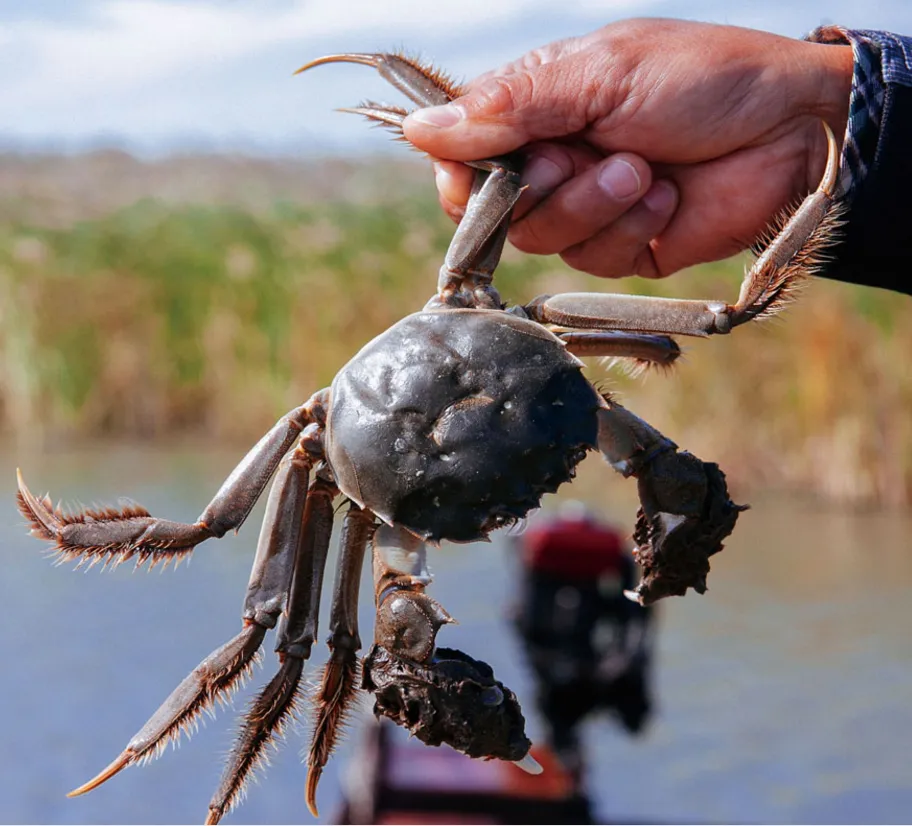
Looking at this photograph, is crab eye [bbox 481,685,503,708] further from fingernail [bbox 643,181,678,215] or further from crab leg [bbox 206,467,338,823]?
fingernail [bbox 643,181,678,215]

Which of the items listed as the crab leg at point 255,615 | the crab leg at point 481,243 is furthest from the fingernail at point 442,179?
the crab leg at point 255,615

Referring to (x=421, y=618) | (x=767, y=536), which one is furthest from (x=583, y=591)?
(x=421, y=618)

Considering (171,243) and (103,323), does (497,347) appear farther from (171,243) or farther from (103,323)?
(171,243)

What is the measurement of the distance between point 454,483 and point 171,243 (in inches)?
636

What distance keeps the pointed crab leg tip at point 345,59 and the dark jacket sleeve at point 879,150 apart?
1021 millimetres

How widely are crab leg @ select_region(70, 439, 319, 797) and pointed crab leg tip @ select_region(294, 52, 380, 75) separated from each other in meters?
0.85

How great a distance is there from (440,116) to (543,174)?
497 millimetres

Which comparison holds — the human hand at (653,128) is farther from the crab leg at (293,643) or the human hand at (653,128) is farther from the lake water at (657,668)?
the lake water at (657,668)

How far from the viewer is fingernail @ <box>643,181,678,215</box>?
344 cm

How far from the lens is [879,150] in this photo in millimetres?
2879

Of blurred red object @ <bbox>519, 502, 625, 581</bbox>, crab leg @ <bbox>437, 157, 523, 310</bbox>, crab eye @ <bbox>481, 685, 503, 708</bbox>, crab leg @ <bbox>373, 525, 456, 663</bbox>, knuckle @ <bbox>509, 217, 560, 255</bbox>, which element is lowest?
blurred red object @ <bbox>519, 502, 625, 581</bbox>

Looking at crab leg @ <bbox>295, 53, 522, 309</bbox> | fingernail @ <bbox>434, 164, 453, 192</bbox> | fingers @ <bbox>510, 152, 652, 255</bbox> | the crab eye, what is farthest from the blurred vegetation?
the crab eye

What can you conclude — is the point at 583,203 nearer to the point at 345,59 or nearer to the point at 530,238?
the point at 530,238

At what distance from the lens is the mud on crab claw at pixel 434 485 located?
7.68 ft
